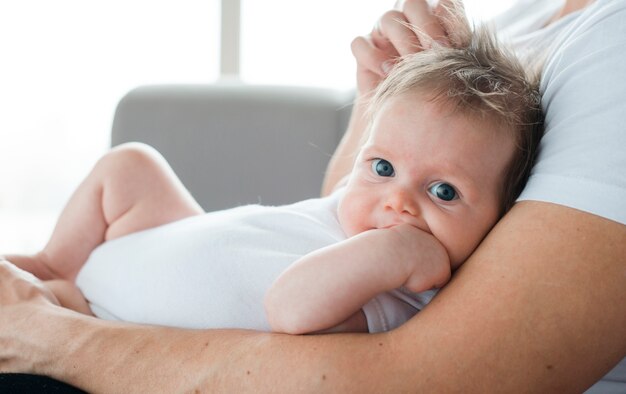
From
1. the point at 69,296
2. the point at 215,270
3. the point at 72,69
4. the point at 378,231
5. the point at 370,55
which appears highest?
the point at 370,55

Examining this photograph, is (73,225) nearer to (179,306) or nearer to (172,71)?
(179,306)

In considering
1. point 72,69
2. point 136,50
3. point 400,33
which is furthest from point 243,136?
point 72,69

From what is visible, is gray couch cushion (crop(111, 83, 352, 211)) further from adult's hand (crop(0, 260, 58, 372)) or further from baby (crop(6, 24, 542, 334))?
adult's hand (crop(0, 260, 58, 372))

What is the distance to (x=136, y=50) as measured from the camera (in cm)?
329

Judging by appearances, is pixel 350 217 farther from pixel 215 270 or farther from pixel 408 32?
pixel 408 32

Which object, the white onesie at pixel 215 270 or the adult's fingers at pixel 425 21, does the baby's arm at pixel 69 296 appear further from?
the adult's fingers at pixel 425 21

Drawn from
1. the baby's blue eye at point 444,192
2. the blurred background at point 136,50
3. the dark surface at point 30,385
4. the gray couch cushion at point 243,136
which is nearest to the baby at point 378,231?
the baby's blue eye at point 444,192

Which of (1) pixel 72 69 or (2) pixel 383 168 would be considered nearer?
(2) pixel 383 168

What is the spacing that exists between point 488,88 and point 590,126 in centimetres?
17

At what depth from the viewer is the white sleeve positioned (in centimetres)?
71

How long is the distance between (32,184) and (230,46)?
1132mm

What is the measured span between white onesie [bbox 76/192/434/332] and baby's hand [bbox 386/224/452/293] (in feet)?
0.23

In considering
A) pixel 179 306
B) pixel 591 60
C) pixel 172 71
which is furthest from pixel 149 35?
pixel 591 60

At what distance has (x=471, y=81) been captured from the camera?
869 mm
